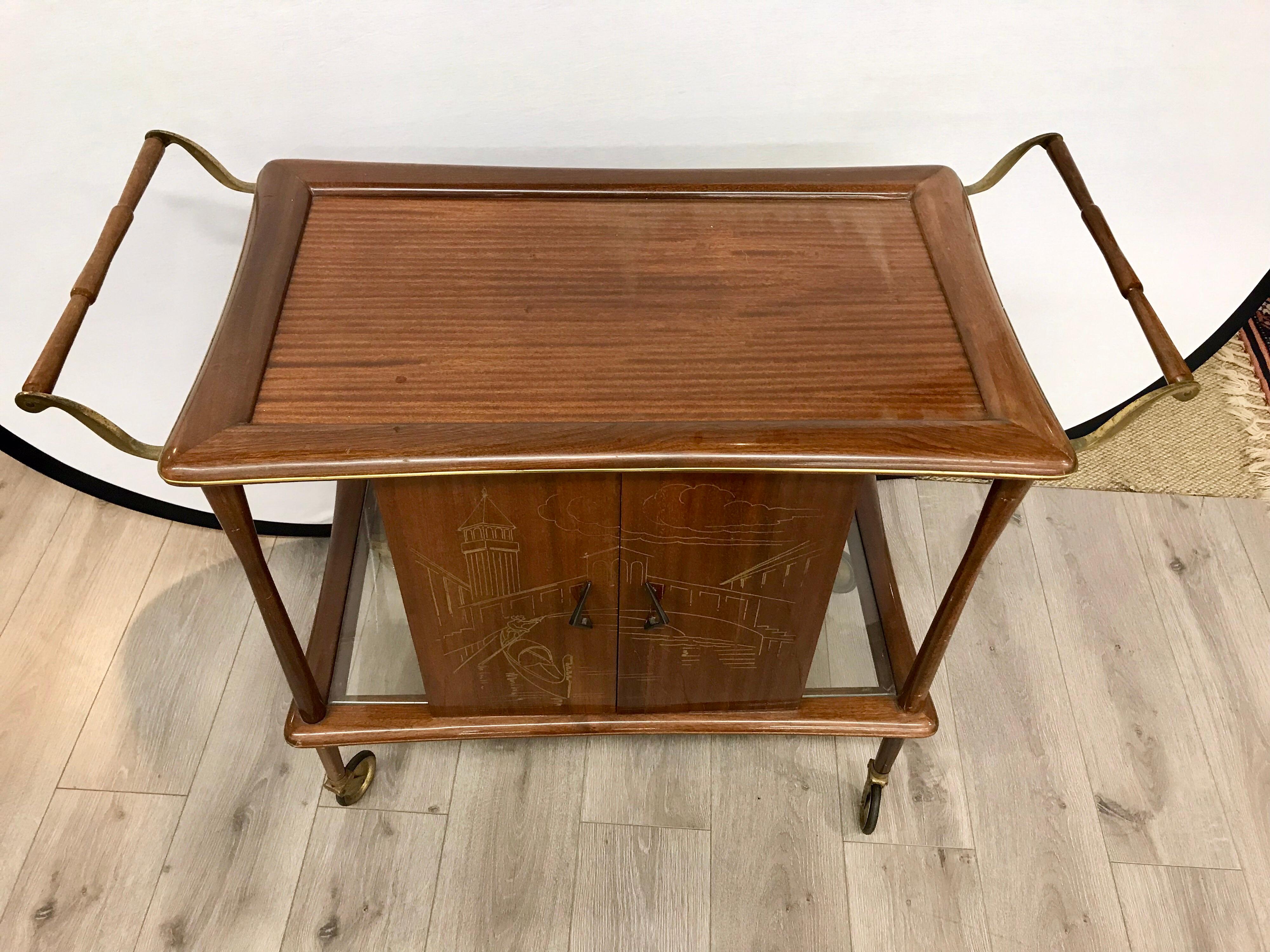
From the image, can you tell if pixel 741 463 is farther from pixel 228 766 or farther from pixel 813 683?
pixel 228 766

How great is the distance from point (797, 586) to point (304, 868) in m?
0.68

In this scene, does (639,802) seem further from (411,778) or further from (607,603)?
(607,603)

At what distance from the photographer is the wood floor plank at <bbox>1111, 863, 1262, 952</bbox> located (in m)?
1.06

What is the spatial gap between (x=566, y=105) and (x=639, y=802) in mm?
794

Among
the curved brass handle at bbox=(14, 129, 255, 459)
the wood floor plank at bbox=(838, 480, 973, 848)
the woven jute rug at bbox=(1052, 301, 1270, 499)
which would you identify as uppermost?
the curved brass handle at bbox=(14, 129, 255, 459)

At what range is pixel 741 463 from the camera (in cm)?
66

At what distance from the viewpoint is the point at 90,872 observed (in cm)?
108

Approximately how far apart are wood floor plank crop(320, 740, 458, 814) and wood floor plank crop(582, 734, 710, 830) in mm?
172

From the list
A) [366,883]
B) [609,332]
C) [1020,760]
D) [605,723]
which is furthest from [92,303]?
[1020,760]

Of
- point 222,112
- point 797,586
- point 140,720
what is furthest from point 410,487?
point 140,720

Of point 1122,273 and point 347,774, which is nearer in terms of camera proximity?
point 1122,273

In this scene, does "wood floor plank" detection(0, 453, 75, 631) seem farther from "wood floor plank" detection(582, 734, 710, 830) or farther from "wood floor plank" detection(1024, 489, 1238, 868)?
"wood floor plank" detection(1024, 489, 1238, 868)

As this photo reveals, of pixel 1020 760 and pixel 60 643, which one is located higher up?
pixel 60 643

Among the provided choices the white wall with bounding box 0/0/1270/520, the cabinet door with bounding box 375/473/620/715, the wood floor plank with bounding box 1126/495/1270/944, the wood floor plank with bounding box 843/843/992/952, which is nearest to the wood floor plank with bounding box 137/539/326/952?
the cabinet door with bounding box 375/473/620/715
